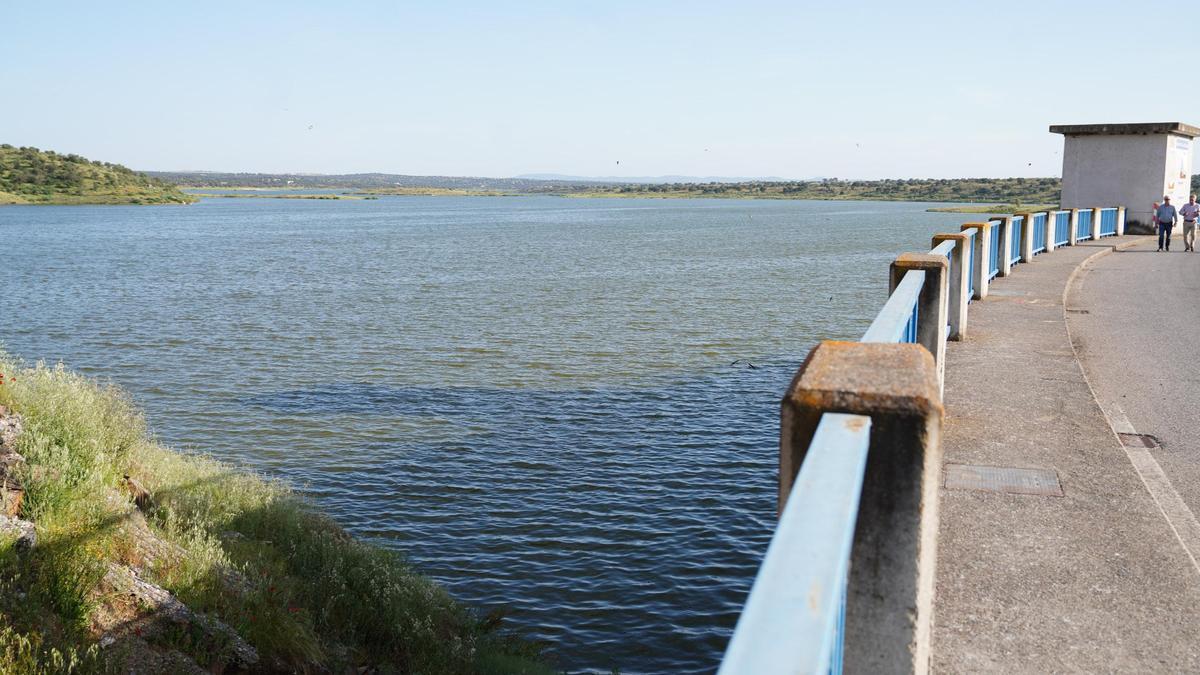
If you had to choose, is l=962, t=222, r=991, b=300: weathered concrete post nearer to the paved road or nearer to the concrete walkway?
the paved road

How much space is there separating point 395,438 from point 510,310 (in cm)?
1556

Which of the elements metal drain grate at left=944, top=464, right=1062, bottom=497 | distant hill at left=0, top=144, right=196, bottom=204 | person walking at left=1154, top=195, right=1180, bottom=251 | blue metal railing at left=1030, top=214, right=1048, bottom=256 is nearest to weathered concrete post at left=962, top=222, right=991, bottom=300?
metal drain grate at left=944, top=464, right=1062, bottom=497

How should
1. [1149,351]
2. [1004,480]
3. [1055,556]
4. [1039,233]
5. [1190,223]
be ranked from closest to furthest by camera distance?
[1055,556] → [1004,480] → [1149,351] → [1039,233] → [1190,223]

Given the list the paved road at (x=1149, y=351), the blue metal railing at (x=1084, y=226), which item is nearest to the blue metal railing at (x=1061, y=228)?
the blue metal railing at (x=1084, y=226)

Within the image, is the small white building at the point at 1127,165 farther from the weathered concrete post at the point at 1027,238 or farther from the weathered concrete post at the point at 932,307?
the weathered concrete post at the point at 932,307

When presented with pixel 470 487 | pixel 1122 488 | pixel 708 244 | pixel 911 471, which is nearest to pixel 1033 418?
pixel 1122 488

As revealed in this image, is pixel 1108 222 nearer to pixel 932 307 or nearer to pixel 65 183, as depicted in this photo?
pixel 932 307

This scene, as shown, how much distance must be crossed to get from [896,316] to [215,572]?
6412mm

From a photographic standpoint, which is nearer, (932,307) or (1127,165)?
(932,307)

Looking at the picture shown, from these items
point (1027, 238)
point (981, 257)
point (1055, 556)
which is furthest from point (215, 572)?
point (1027, 238)

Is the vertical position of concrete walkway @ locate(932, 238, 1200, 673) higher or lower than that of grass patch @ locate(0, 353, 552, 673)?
higher

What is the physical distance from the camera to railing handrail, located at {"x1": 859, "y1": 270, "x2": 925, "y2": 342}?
4.21m

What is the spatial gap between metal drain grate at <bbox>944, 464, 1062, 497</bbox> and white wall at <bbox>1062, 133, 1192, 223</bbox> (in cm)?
2738

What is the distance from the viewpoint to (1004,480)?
20.3 ft
